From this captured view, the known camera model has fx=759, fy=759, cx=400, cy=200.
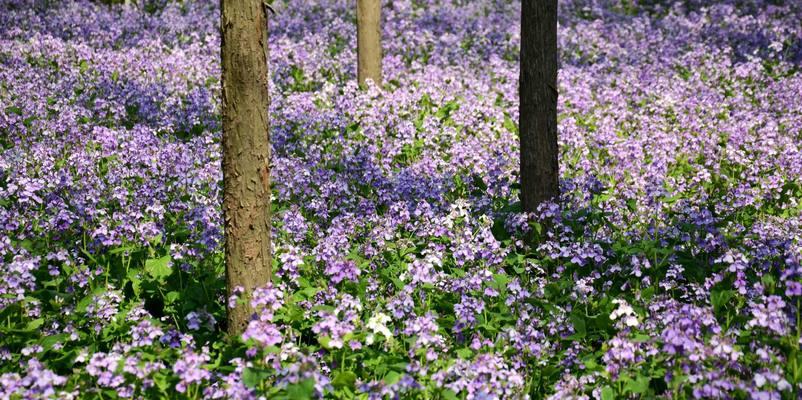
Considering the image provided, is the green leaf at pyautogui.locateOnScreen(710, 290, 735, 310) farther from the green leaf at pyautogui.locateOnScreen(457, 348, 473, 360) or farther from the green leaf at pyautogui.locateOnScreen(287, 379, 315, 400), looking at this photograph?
the green leaf at pyautogui.locateOnScreen(287, 379, 315, 400)

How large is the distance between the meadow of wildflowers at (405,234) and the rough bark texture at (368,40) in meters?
0.60

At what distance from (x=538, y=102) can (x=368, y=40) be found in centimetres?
482

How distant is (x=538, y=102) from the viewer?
616cm

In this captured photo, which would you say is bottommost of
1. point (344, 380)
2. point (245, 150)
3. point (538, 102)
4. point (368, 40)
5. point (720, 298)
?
point (344, 380)

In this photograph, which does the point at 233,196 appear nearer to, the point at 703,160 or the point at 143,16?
the point at 703,160

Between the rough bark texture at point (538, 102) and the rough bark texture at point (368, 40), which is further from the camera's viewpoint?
the rough bark texture at point (368, 40)

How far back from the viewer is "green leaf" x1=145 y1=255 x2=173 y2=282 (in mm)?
5305

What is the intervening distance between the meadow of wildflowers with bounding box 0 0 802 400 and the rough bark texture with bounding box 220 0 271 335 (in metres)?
0.25

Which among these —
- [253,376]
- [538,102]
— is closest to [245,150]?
[253,376]

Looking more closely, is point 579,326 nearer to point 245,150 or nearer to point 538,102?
point 538,102

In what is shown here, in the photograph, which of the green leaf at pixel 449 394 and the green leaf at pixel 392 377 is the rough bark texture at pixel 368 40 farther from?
the green leaf at pixel 449 394

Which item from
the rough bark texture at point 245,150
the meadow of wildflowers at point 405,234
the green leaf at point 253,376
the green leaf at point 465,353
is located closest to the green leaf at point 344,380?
Result: the meadow of wildflowers at point 405,234

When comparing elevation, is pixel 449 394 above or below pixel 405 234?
below

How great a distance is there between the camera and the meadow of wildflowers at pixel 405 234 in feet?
13.6
